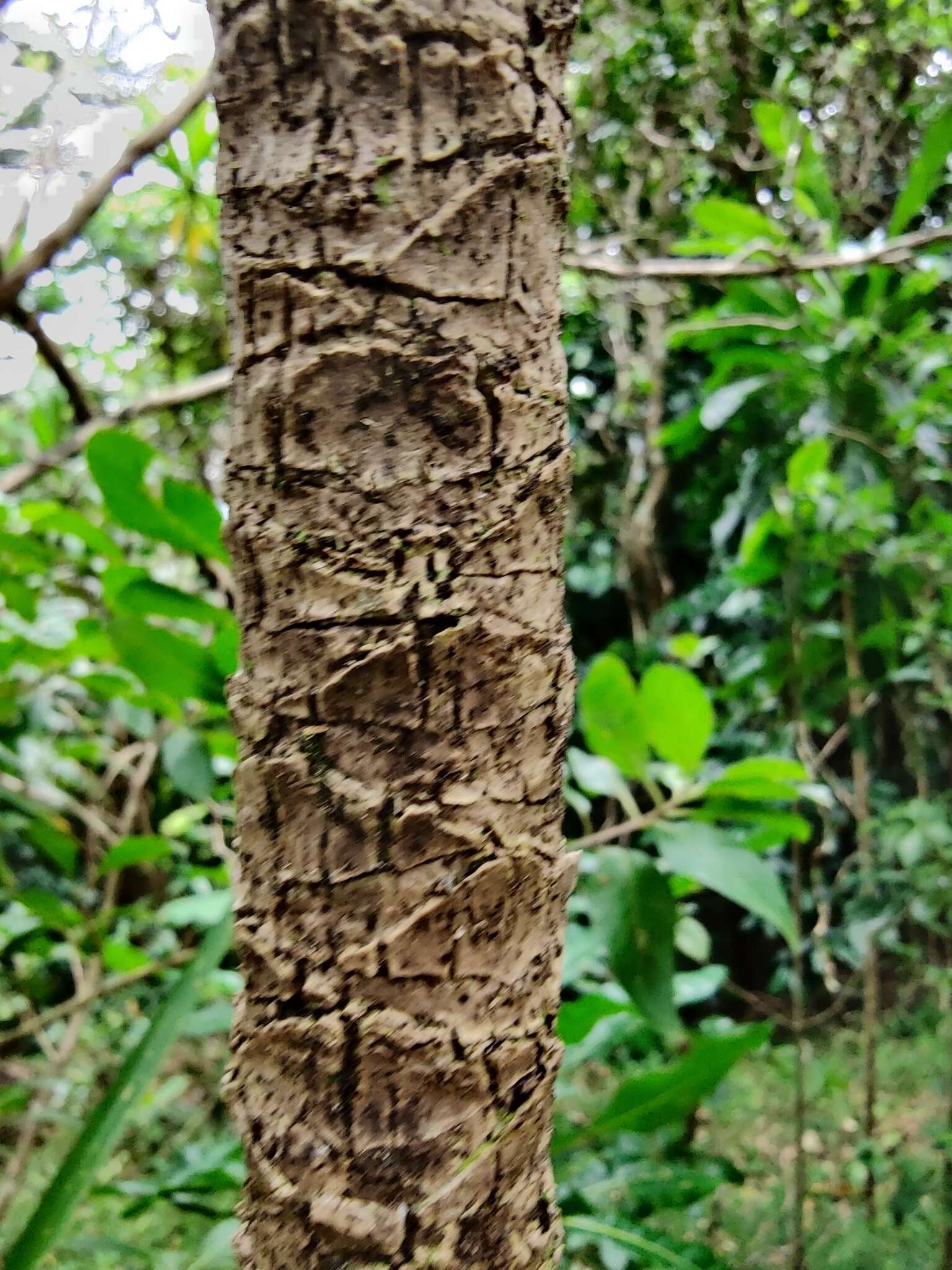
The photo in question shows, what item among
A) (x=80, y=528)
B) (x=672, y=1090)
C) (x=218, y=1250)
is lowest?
(x=218, y=1250)

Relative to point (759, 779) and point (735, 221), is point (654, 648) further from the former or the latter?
point (759, 779)

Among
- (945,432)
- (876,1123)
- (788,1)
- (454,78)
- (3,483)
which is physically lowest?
(876,1123)

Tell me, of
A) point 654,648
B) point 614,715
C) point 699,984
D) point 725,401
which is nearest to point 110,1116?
point 614,715

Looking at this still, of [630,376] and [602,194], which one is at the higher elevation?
[602,194]

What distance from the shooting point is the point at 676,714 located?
2.30 ft

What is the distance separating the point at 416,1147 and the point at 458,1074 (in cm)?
3

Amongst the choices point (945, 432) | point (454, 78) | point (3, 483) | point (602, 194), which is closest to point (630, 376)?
point (602, 194)

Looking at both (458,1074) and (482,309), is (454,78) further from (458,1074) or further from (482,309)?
(458,1074)

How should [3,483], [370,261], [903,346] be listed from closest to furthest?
[370,261] → [3,483] → [903,346]

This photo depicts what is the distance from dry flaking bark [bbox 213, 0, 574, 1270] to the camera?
329mm

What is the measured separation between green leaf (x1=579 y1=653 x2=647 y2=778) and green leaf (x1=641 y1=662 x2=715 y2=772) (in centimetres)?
1

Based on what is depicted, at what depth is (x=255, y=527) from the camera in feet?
1.13

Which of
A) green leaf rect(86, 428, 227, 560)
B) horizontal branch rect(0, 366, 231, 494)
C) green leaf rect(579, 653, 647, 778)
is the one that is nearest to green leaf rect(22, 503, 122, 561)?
green leaf rect(86, 428, 227, 560)

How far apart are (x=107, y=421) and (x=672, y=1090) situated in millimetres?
950
